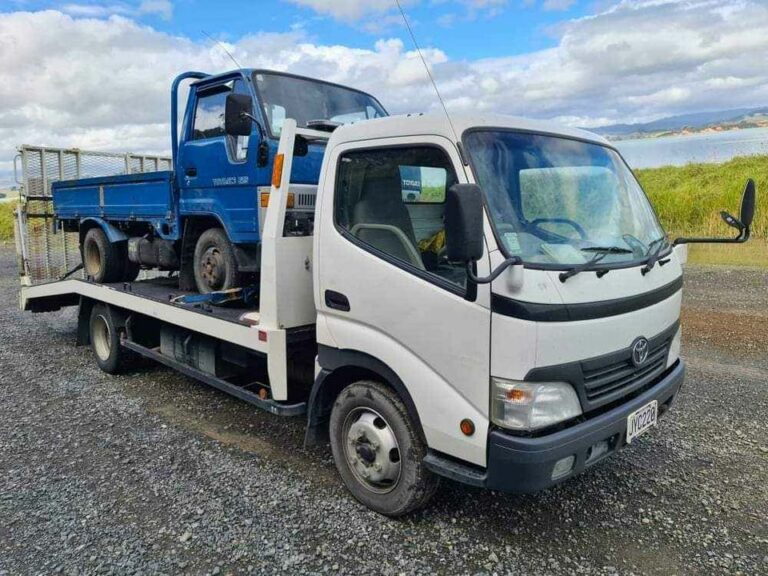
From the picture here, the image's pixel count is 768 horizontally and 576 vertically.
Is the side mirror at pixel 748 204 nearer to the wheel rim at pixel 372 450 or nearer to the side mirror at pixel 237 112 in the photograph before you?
the wheel rim at pixel 372 450

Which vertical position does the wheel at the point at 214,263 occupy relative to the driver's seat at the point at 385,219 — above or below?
below

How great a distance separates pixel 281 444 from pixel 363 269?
180 cm

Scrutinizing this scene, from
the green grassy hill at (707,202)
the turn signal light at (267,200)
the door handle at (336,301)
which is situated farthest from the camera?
the green grassy hill at (707,202)

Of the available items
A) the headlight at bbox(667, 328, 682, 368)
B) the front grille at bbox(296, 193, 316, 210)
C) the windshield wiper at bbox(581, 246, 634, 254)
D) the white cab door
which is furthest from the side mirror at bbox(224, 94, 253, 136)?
the headlight at bbox(667, 328, 682, 368)

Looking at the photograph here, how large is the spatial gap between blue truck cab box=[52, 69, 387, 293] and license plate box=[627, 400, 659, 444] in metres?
2.25

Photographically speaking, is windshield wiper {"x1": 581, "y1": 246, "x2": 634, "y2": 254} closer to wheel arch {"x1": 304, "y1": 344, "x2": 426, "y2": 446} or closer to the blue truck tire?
wheel arch {"x1": 304, "y1": 344, "x2": 426, "y2": 446}

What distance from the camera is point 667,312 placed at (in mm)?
3209

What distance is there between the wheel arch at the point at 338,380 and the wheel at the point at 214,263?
1677 millimetres

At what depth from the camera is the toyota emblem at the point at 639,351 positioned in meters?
2.94

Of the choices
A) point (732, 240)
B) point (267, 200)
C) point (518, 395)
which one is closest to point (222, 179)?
point (267, 200)

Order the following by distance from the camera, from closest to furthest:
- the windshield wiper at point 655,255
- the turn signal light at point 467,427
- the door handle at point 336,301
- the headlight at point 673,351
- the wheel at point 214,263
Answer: the turn signal light at point 467,427 < the windshield wiper at point 655,255 < the door handle at point 336,301 < the headlight at point 673,351 < the wheel at point 214,263

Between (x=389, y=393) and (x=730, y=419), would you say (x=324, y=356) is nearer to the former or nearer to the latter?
(x=389, y=393)

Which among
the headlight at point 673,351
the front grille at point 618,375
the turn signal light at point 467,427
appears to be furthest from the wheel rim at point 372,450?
the headlight at point 673,351

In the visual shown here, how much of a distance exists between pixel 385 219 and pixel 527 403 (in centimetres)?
127
